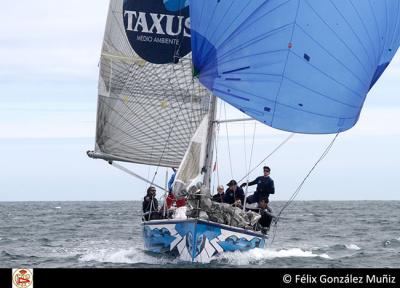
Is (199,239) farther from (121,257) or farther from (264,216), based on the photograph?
(121,257)

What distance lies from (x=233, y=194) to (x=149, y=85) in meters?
4.93

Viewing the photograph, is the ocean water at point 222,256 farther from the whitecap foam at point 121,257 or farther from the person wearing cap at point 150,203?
the person wearing cap at point 150,203

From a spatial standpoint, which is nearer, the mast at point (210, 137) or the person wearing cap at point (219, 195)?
the mast at point (210, 137)

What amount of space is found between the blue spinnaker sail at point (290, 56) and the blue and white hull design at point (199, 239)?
256cm

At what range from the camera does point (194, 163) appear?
62.5ft

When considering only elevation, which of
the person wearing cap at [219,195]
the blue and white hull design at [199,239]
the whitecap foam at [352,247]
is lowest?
the whitecap foam at [352,247]

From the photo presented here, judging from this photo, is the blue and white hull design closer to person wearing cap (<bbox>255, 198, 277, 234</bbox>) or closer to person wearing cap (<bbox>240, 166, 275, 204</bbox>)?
person wearing cap (<bbox>255, 198, 277, 234</bbox>)

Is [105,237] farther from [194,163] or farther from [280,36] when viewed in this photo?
[280,36]

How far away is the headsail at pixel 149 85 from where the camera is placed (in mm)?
22875

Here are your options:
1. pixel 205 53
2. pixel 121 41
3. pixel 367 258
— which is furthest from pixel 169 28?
pixel 367 258

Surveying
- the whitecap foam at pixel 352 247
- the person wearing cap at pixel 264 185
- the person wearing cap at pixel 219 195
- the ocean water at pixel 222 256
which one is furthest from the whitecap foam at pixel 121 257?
the whitecap foam at pixel 352 247
